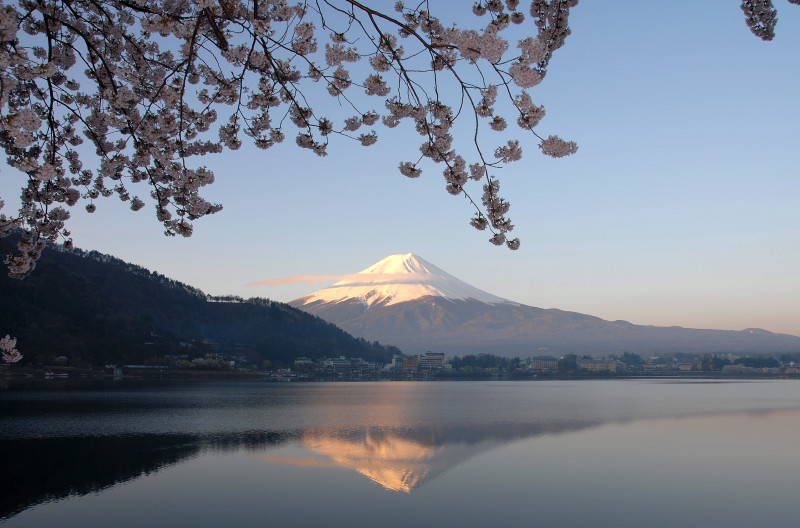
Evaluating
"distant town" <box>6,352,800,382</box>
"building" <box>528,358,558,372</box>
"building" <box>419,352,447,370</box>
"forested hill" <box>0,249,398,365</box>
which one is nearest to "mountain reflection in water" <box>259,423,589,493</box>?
"forested hill" <box>0,249,398,365</box>

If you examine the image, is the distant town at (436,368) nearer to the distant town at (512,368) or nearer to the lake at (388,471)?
the distant town at (512,368)

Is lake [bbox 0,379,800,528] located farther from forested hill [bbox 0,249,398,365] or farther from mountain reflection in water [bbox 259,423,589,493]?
forested hill [bbox 0,249,398,365]

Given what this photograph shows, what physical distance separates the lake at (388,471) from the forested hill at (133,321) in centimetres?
2554

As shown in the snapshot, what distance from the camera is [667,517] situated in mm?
9922

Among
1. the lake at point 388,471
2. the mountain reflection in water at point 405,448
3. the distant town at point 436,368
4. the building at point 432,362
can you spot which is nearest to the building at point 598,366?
the distant town at point 436,368

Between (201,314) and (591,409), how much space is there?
56.8 meters

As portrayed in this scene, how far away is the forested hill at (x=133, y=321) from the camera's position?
46.3 metres

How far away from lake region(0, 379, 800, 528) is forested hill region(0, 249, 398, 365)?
25.5m

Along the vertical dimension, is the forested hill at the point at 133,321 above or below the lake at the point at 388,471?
above

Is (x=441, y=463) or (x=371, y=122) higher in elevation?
(x=371, y=122)

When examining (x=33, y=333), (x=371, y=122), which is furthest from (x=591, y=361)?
(x=371, y=122)

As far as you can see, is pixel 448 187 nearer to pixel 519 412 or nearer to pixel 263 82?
pixel 263 82

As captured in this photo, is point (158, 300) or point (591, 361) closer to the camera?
point (158, 300)

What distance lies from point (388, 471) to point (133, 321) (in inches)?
2004
